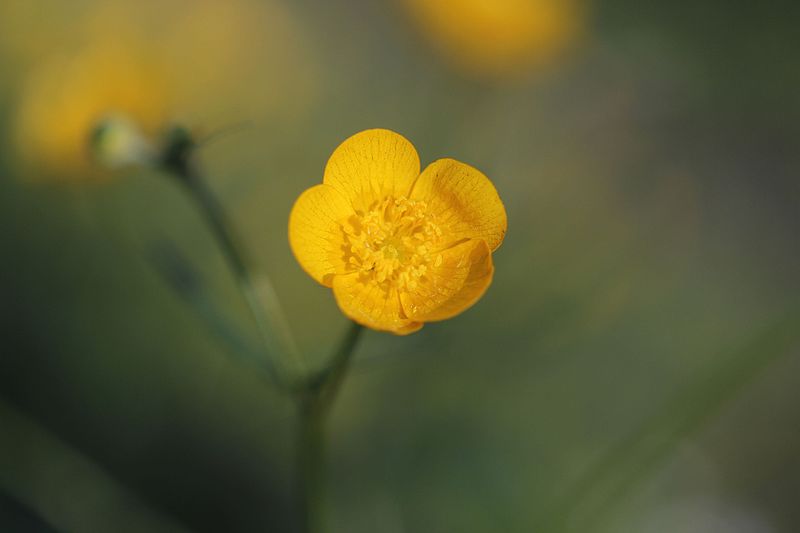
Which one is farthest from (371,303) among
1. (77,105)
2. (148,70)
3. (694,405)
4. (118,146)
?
(148,70)

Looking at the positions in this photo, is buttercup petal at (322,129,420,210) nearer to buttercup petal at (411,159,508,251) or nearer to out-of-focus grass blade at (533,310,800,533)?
buttercup petal at (411,159,508,251)

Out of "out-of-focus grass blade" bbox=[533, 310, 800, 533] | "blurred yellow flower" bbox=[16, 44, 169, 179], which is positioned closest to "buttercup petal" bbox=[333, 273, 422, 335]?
"out-of-focus grass blade" bbox=[533, 310, 800, 533]

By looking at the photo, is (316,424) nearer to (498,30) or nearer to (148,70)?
(148,70)

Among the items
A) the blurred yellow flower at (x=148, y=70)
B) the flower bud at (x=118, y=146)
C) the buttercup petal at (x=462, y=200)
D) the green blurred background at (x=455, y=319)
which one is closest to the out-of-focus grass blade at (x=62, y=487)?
the green blurred background at (x=455, y=319)

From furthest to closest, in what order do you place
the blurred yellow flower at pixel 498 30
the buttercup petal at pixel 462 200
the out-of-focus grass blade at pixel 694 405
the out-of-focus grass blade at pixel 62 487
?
the blurred yellow flower at pixel 498 30
the out-of-focus grass blade at pixel 62 487
the out-of-focus grass blade at pixel 694 405
the buttercup petal at pixel 462 200

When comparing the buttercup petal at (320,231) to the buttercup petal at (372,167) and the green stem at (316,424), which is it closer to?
the buttercup petal at (372,167)

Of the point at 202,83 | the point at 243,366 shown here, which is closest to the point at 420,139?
the point at 202,83

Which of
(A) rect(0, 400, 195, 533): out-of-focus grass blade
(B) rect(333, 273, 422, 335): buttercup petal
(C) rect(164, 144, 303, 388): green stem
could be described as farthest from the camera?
(A) rect(0, 400, 195, 533): out-of-focus grass blade
